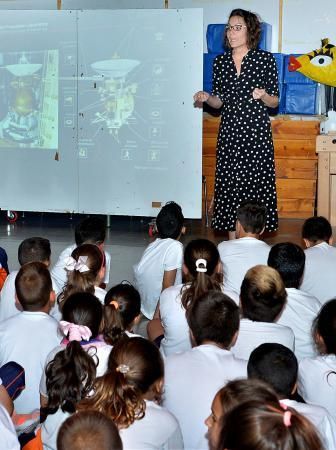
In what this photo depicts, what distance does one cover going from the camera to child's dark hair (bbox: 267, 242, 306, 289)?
3.29 m

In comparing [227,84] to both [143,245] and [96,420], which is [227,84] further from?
[96,420]

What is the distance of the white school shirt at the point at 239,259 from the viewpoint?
3.75m

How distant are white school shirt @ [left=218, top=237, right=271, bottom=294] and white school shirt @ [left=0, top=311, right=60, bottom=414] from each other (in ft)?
3.78

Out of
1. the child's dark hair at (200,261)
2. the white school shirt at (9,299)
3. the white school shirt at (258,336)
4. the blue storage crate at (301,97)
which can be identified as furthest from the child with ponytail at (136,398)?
the blue storage crate at (301,97)

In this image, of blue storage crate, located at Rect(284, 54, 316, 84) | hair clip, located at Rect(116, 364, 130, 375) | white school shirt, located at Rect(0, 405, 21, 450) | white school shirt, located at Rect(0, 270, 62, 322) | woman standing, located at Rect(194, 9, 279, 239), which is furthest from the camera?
blue storage crate, located at Rect(284, 54, 316, 84)

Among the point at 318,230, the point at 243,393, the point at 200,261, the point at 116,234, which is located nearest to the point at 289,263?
the point at 200,261

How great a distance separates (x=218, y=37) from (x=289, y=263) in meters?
4.32

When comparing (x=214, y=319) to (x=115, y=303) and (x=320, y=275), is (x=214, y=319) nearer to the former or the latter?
(x=115, y=303)

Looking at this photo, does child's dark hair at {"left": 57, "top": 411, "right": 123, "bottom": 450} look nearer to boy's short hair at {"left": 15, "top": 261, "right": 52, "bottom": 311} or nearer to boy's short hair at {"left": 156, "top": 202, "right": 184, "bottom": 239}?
boy's short hair at {"left": 15, "top": 261, "right": 52, "bottom": 311}

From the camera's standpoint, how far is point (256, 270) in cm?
291

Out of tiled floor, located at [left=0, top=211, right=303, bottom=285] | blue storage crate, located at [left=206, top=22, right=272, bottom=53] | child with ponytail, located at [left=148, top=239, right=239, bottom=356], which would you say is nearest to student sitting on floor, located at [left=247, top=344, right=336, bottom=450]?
child with ponytail, located at [left=148, top=239, right=239, bottom=356]

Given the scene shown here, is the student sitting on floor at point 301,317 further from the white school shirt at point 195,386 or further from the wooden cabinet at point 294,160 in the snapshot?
the wooden cabinet at point 294,160

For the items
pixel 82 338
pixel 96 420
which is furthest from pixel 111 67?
pixel 96 420

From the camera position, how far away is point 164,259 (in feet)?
13.6
